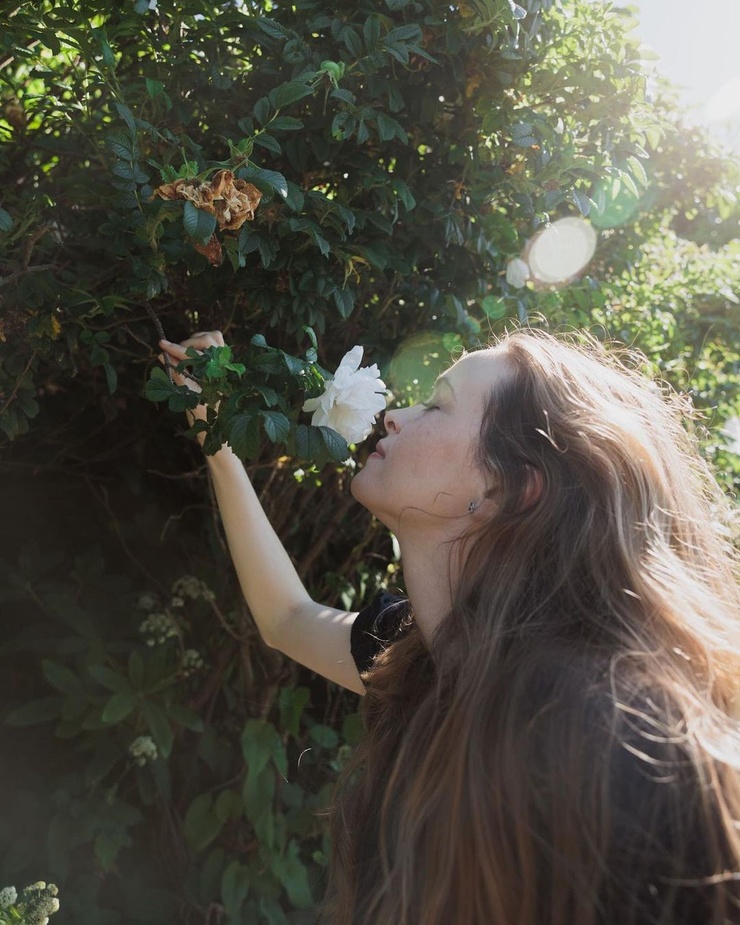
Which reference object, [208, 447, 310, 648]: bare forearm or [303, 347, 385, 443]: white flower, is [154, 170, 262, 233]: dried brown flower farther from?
[208, 447, 310, 648]: bare forearm

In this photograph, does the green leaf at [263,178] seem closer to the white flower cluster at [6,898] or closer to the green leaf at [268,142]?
the green leaf at [268,142]

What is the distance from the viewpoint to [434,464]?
1557 millimetres

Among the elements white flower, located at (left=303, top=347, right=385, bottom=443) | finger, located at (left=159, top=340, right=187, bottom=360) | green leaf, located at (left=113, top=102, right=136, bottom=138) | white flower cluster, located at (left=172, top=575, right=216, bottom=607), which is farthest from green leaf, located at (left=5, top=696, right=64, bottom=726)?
green leaf, located at (left=113, top=102, right=136, bottom=138)

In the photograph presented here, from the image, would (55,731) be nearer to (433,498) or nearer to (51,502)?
(51,502)

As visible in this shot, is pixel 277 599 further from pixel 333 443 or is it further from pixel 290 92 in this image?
pixel 290 92

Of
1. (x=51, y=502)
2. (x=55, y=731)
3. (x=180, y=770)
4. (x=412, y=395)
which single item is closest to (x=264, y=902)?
(x=180, y=770)

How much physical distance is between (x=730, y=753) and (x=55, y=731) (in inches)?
67.3

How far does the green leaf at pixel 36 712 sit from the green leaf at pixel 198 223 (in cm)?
136

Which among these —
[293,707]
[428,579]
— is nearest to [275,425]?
[428,579]

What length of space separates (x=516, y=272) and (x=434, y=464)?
702 mm

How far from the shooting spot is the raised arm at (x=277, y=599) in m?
1.91

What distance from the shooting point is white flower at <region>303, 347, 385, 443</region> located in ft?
4.93

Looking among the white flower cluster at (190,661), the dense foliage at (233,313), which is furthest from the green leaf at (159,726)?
the white flower cluster at (190,661)

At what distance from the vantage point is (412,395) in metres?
2.07
